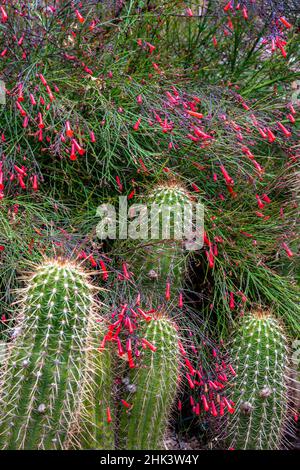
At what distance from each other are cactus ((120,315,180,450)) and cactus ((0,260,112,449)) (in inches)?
15.0

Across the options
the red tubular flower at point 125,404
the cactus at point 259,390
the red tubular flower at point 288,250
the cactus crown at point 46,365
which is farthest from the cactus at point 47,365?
the red tubular flower at point 288,250

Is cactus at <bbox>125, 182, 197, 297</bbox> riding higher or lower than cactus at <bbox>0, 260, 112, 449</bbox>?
higher

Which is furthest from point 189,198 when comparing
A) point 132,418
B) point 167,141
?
point 132,418

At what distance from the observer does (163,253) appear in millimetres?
3373

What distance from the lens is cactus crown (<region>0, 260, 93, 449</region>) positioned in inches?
99.6

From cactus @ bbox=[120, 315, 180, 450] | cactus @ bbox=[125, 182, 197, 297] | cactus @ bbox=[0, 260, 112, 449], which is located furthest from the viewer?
cactus @ bbox=[125, 182, 197, 297]

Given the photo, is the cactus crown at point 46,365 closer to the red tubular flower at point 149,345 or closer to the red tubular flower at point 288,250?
the red tubular flower at point 149,345

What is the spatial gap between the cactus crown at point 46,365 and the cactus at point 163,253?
32.3 inches

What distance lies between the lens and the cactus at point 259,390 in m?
3.18

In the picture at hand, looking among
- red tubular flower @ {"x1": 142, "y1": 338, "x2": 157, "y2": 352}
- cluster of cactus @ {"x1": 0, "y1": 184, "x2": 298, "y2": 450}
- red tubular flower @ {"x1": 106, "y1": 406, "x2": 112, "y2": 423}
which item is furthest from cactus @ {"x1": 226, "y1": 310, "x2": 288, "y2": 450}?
red tubular flower @ {"x1": 106, "y1": 406, "x2": 112, "y2": 423}

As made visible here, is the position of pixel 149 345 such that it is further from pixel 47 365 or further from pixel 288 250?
pixel 288 250

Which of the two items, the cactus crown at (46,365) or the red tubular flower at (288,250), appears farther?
the red tubular flower at (288,250)

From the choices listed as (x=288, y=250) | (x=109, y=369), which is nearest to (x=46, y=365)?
(x=109, y=369)

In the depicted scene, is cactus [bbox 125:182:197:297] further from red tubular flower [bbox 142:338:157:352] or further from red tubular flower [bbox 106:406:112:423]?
red tubular flower [bbox 106:406:112:423]
